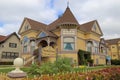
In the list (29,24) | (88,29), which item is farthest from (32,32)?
(88,29)

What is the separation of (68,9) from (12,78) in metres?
33.6

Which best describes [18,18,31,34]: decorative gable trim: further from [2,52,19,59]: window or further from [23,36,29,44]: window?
[2,52,19,59]: window

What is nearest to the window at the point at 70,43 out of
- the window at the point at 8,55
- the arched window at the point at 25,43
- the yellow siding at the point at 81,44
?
the yellow siding at the point at 81,44

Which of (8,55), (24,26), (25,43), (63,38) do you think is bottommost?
(8,55)

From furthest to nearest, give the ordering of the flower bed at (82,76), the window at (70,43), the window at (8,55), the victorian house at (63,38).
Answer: the window at (8,55) < the window at (70,43) < the victorian house at (63,38) < the flower bed at (82,76)

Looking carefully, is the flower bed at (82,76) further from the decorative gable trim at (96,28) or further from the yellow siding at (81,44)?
the decorative gable trim at (96,28)

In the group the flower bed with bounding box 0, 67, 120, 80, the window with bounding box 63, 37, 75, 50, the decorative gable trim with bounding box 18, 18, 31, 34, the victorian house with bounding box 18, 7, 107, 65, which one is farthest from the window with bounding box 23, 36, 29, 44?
the flower bed with bounding box 0, 67, 120, 80

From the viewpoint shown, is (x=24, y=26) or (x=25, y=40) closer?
(x=25, y=40)

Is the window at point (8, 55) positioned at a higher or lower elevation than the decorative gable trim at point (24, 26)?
lower

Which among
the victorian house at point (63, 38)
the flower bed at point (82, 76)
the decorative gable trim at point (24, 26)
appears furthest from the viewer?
the decorative gable trim at point (24, 26)

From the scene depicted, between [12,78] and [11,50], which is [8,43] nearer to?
[11,50]

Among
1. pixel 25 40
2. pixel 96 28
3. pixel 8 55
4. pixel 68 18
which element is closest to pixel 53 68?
pixel 68 18

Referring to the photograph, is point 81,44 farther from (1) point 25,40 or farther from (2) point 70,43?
(1) point 25,40

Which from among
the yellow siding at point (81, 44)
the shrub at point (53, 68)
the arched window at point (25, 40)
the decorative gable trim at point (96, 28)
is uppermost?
the decorative gable trim at point (96, 28)
